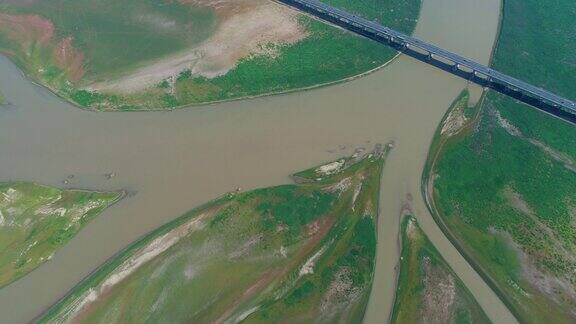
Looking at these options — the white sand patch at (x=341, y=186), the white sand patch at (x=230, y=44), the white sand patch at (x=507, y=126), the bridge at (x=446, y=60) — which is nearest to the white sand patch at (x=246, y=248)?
the white sand patch at (x=341, y=186)

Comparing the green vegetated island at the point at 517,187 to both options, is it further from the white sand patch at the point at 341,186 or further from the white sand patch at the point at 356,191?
the white sand patch at the point at 341,186

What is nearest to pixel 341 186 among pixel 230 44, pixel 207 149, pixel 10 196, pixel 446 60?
pixel 207 149

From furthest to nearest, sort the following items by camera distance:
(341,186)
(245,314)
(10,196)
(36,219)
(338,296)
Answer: (10,196)
(341,186)
(36,219)
(338,296)
(245,314)

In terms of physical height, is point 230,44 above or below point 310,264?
above

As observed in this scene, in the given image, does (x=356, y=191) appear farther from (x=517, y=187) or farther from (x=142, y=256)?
(x=142, y=256)

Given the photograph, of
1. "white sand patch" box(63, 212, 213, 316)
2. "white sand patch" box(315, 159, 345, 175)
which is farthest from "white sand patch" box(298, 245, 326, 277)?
"white sand patch" box(63, 212, 213, 316)

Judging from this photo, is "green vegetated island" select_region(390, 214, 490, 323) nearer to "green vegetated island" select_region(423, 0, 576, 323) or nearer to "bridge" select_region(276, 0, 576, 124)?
"green vegetated island" select_region(423, 0, 576, 323)
